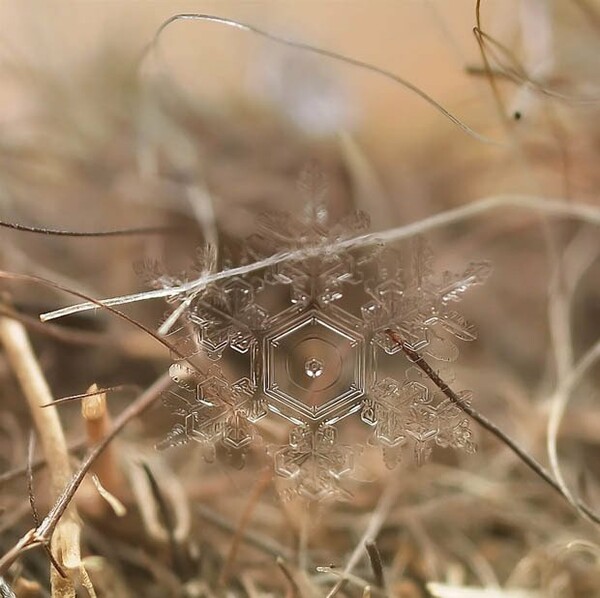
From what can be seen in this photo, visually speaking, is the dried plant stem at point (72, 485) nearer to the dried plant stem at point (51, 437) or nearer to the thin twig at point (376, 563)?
the dried plant stem at point (51, 437)

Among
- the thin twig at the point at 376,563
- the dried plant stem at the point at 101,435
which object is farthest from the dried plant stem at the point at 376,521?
the dried plant stem at the point at 101,435

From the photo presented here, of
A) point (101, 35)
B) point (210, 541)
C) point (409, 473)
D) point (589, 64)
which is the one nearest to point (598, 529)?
point (409, 473)

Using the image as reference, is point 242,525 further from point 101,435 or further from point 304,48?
point 304,48

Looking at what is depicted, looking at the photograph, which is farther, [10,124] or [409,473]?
[10,124]

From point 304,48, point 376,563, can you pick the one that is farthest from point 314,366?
point 304,48

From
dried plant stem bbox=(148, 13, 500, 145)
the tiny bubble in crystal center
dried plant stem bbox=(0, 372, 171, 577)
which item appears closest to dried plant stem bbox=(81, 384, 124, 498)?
dried plant stem bbox=(0, 372, 171, 577)

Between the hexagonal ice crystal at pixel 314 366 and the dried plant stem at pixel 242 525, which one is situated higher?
the hexagonal ice crystal at pixel 314 366

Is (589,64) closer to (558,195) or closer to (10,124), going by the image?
(558,195)
